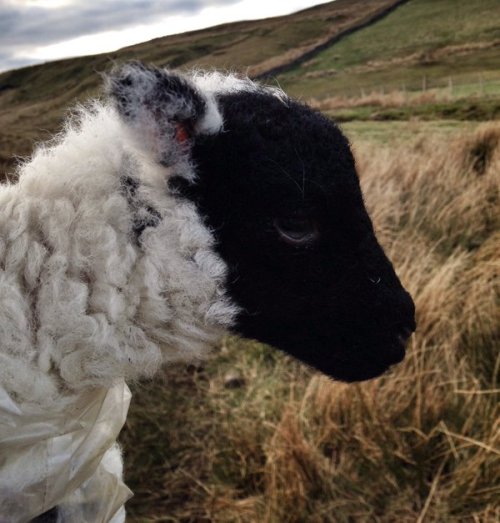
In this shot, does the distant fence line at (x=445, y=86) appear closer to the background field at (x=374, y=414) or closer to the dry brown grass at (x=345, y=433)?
the background field at (x=374, y=414)

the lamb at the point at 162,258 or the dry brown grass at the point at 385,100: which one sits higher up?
the lamb at the point at 162,258

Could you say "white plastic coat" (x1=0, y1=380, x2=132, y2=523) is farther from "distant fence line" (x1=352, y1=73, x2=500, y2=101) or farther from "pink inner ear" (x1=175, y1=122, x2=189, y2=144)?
"distant fence line" (x1=352, y1=73, x2=500, y2=101)

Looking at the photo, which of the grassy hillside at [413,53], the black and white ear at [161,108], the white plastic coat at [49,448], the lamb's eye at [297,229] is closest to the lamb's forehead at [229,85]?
the black and white ear at [161,108]

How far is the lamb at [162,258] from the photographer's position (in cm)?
164

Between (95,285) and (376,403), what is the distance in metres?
1.91

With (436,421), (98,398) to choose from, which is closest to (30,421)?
(98,398)

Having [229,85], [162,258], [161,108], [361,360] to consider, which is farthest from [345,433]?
[161,108]

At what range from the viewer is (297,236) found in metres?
1.82

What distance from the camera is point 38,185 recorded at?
1795 millimetres

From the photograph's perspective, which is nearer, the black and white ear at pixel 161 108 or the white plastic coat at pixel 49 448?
the black and white ear at pixel 161 108

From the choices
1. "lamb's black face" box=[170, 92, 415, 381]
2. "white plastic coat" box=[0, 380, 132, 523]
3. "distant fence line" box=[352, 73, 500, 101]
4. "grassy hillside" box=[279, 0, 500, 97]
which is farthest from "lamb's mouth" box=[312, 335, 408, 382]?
"distant fence line" box=[352, 73, 500, 101]

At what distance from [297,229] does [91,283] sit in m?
0.65

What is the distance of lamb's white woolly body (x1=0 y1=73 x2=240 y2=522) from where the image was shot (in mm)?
1640

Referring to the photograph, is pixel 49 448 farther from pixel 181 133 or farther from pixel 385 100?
pixel 385 100
